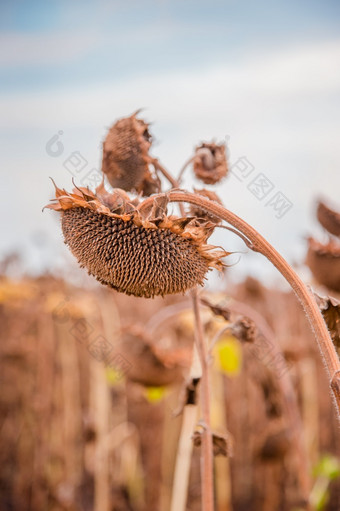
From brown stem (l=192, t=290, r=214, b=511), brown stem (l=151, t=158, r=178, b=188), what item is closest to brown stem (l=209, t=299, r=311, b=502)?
brown stem (l=192, t=290, r=214, b=511)

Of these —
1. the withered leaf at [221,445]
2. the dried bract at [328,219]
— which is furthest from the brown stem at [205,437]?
the dried bract at [328,219]

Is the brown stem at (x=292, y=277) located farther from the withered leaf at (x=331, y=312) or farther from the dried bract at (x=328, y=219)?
the dried bract at (x=328, y=219)

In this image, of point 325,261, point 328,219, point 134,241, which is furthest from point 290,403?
point 134,241

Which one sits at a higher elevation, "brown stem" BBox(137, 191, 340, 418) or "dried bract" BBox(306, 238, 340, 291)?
"dried bract" BBox(306, 238, 340, 291)

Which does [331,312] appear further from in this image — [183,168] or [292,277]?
[183,168]

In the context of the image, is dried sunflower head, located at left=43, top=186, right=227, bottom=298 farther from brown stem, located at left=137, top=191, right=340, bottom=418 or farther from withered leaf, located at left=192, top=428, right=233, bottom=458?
withered leaf, located at left=192, top=428, right=233, bottom=458
